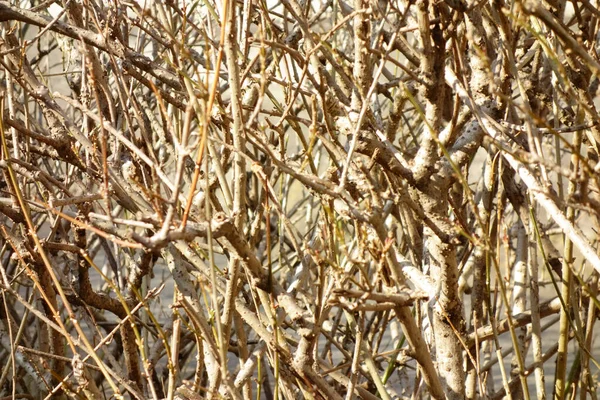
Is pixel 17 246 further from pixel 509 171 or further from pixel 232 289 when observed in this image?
pixel 509 171

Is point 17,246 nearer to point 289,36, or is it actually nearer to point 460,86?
point 289,36

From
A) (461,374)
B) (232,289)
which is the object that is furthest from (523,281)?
(232,289)

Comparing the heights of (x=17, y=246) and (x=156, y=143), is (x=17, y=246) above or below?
below

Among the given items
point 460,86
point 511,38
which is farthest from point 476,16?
point 460,86

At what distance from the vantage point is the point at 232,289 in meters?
1.73

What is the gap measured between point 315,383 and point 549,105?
1.15 meters

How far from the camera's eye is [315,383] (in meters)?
1.81

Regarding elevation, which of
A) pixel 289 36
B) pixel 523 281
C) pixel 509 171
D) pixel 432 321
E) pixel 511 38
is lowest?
pixel 432 321

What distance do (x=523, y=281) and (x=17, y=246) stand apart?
1.69 m

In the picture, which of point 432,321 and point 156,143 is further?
point 156,143

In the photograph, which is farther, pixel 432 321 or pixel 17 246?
pixel 17 246

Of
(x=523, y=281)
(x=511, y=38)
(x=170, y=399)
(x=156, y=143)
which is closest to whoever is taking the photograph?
(x=170, y=399)

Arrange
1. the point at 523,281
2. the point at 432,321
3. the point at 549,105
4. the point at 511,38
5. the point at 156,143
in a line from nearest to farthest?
the point at 511,38 < the point at 432,321 < the point at 549,105 < the point at 523,281 < the point at 156,143

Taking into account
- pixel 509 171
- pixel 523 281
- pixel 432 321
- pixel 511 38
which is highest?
pixel 511 38
